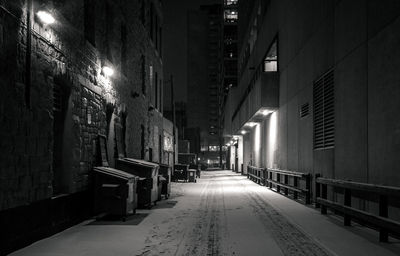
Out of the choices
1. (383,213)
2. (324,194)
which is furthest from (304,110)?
(383,213)

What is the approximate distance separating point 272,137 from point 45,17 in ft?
60.0

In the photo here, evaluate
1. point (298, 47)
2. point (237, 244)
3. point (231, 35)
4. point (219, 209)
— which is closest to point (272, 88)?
point (298, 47)

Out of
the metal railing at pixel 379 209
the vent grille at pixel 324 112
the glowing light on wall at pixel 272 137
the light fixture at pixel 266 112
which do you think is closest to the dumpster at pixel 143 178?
the metal railing at pixel 379 209

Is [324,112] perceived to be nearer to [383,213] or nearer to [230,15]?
[383,213]

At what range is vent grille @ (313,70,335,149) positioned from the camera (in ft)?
43.5

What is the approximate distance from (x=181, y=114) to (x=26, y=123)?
83.7m

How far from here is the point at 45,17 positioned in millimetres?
8242

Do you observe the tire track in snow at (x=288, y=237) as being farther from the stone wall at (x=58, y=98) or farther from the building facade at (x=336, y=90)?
the stone wall at (x=58, y=98)

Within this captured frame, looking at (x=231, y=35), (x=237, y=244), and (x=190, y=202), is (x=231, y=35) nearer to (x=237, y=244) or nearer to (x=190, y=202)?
(x=190, y=202)

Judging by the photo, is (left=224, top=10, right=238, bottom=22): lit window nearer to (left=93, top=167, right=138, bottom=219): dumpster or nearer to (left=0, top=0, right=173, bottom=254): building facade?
(left=0, top=0, right=173, bottom=254): building facade

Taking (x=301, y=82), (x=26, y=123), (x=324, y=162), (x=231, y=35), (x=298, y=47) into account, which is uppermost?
(x=231, y=35)

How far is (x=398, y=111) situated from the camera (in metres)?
8.18

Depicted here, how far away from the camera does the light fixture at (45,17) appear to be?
8.06 meters

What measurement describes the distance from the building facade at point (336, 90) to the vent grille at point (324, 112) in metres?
0.03
